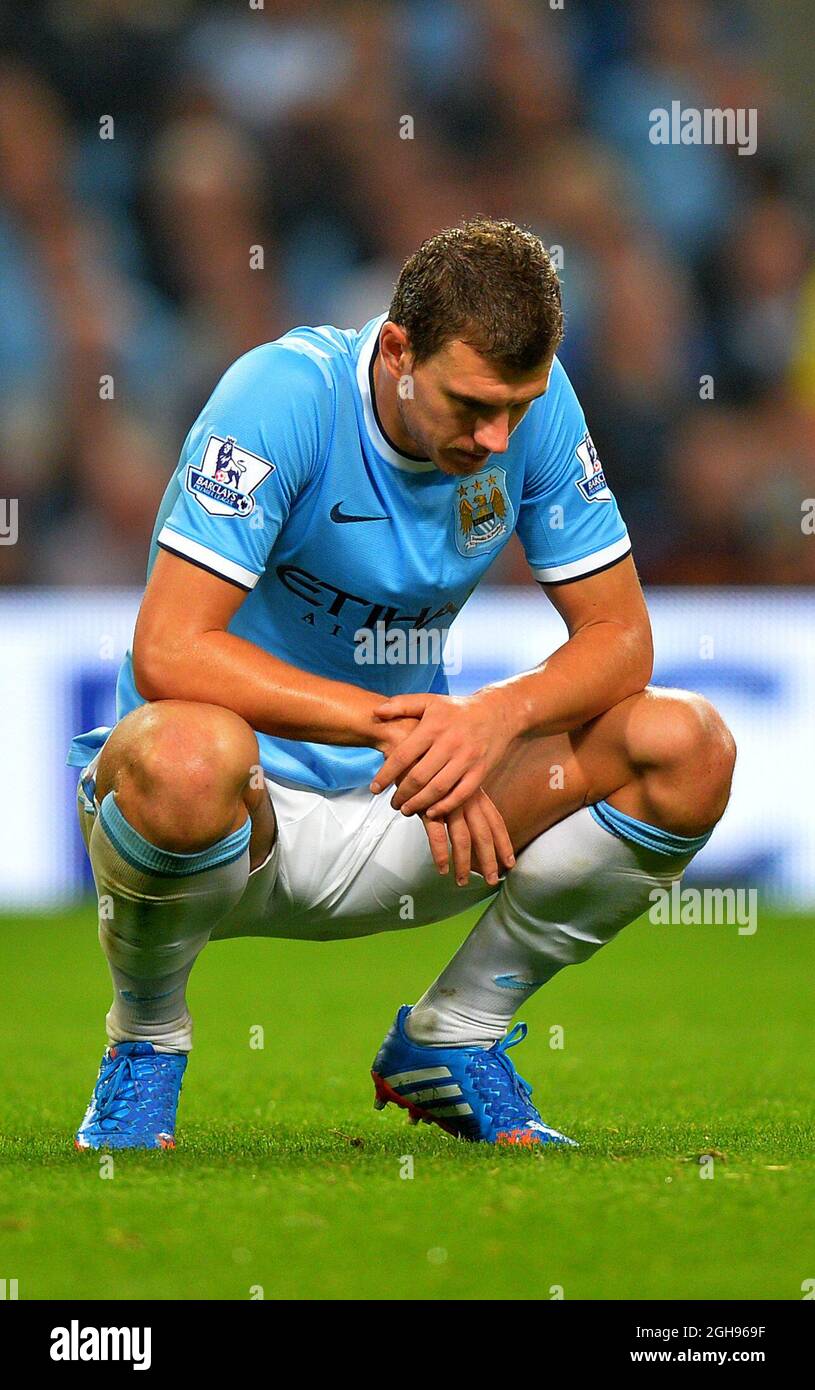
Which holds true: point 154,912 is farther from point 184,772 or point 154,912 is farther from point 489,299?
point 489,299

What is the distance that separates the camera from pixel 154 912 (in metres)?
2.67

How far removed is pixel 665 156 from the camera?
7.96 metres

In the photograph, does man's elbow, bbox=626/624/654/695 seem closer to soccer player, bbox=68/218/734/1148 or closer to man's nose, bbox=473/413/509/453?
soccer player, bbox=68/218/734/1148

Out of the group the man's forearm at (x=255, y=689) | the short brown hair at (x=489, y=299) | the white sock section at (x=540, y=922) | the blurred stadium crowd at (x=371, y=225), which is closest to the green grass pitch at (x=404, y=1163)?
the white sock section at (x=540, y=922)

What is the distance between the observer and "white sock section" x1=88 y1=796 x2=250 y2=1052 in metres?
2.61

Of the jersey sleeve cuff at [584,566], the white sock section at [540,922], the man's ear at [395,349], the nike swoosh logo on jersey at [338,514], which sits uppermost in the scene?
the man's ear at [395,349]

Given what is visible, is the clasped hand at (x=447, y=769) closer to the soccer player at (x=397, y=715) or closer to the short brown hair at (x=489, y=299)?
the soccer player at (x=397, y=715)

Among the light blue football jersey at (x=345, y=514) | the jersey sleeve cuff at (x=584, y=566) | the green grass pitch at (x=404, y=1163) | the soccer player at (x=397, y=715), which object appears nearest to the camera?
the green grass pitch at (x=404, y=1163)

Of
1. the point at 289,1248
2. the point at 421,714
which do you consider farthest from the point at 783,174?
the point at 289,1248

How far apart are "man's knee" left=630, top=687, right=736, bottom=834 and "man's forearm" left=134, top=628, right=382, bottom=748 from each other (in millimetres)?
419

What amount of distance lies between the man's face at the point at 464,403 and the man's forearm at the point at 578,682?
0.33m

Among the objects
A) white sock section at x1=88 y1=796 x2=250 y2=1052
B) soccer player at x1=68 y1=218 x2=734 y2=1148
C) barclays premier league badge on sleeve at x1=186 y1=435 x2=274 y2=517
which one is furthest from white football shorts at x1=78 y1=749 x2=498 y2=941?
barclays premier league badge on sleeve at x1=186 y1=435 x2=274 y2=517

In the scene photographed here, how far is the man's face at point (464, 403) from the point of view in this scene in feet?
8.63
